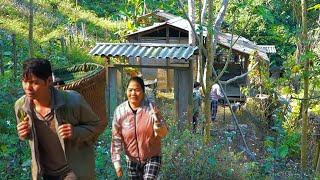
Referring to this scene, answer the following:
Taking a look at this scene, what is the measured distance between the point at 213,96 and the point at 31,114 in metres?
9.89

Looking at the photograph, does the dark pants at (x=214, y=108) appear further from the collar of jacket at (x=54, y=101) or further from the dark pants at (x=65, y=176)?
the collar of jacket at (x=54, y=101)

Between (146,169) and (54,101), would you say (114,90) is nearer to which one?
(146,169)

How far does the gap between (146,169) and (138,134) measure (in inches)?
13.2

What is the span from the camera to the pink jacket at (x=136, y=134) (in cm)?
384

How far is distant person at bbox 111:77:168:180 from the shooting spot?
3846 millimetres

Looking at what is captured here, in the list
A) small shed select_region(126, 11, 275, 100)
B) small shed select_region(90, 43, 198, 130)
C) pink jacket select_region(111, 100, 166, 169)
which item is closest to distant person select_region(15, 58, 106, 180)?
pink jacket select_region(111, 100, 166, 169)

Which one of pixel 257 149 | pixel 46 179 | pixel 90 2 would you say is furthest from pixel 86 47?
pixel 46 179

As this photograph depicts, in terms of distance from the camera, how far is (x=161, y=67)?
32.1ft

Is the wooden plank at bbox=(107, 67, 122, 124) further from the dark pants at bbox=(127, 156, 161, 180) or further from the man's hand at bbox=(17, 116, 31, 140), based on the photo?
the man's hand at bbox=(17, 116, 31, 140)

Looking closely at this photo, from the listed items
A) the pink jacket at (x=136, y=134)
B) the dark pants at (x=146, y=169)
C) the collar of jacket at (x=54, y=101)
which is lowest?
the dark pants at (x=146, y=169)

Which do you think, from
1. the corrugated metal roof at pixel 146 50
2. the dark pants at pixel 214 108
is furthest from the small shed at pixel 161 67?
the dark pants at pixel 214 108

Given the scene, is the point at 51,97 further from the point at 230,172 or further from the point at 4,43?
the point at 4,43

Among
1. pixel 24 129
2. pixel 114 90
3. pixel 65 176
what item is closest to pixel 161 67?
pixel 114 90

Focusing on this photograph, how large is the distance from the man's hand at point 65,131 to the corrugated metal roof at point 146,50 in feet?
22.0
